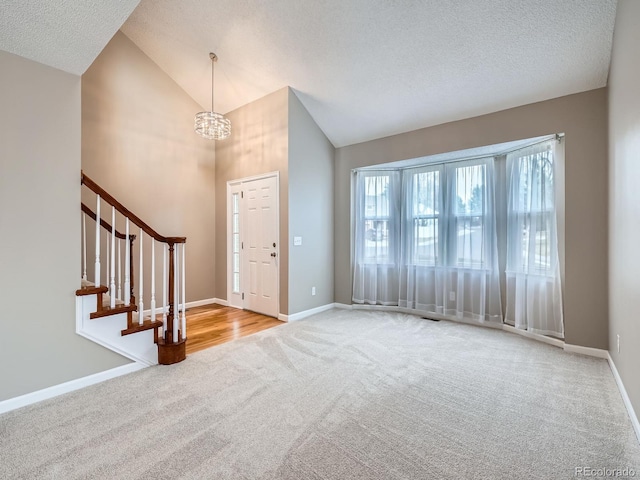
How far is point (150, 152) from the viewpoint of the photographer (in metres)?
4.53

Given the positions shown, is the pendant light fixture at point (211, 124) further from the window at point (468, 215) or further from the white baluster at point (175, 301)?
the window at point (468, 215)

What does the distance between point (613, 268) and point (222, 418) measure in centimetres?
341

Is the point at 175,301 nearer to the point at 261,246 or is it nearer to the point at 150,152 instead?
the point at 261,246

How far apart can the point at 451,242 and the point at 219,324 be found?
134 inches

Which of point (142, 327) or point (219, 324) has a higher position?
point (142, 327)

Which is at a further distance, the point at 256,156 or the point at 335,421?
the point at 256,156

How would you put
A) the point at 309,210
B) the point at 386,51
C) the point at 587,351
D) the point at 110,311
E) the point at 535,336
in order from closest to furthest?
the point at 110,311 < the point at 587,351 < the point at 386,51 < the point at 535,336 < the point at 309,210

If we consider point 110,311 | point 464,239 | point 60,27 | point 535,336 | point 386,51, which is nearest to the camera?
point 60,27

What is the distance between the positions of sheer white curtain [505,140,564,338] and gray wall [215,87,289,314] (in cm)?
291

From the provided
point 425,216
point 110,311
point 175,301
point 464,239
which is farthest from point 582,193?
point 110,311

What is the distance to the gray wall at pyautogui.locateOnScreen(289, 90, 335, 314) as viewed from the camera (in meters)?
4.30

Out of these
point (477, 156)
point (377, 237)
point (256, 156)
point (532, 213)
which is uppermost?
point (256, 156)

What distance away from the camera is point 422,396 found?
225cm

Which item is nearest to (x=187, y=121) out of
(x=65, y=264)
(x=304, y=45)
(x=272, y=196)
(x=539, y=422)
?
(x=272, y=196)
